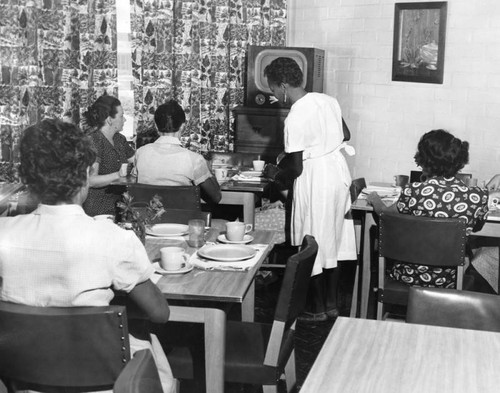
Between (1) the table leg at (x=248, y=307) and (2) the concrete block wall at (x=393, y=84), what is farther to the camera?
(2) the concrete block wall at (x=393, y=84)

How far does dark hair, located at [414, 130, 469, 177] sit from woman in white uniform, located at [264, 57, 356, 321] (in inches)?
32.4

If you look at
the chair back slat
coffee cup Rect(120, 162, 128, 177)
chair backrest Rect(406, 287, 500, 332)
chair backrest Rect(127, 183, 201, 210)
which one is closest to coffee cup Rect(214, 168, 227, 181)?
coffee cup Rect(120, 162, 128, 177)

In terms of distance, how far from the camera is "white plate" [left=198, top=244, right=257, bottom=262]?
293cm

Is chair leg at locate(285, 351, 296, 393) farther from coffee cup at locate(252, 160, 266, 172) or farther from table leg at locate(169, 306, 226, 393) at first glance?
coffee cup at locate(252, 160, 266, 172)

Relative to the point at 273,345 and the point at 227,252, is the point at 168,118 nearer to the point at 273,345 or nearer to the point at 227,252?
the point at 227,252

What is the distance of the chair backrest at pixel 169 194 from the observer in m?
3.93

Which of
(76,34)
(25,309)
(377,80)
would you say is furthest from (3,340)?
(377,80)

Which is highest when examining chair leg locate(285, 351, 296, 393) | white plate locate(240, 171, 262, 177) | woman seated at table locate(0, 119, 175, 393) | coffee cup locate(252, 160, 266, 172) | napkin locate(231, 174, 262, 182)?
woman seated at table locate(0, 119, 175, 393)

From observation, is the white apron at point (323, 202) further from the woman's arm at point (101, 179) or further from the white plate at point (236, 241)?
the white plate at point (236, 241)

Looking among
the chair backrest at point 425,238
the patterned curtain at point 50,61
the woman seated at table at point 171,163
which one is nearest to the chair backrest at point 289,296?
the chair backrest at point 425,238

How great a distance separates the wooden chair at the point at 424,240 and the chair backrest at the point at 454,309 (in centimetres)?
106

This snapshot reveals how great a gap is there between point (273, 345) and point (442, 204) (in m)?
1.36

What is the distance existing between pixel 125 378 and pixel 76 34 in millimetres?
4300

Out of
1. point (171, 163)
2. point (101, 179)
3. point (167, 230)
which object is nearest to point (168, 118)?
point (171, 163)
